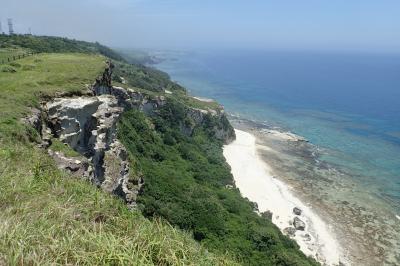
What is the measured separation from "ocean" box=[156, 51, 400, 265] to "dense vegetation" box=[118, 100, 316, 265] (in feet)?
40.0

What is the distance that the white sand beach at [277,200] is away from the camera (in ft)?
152

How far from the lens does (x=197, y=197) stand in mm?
43219

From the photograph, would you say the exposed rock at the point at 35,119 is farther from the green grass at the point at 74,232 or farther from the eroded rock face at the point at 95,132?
the green grass at the point at 74,232

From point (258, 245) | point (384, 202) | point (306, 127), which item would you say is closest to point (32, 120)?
point (258, 245)

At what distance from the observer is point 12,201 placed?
10406 millimetres

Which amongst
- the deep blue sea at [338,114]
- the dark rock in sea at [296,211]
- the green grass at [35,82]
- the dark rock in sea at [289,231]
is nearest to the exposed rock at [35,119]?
the green grass at [35,82]

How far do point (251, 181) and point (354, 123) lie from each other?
A: 59.2m

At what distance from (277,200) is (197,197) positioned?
61.8 ft

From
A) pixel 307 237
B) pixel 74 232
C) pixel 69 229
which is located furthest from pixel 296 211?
pixel 74 232

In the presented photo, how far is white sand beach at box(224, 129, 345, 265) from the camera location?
152 feet

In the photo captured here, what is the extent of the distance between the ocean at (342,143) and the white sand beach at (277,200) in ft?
7.28

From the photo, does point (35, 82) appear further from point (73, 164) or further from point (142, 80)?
point (142, 80)

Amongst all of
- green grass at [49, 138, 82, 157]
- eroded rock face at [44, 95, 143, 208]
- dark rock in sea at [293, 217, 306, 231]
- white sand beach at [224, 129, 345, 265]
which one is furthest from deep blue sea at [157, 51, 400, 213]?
green grass at [49, 138, 82, 157]

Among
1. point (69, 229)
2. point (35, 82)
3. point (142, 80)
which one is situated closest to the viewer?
point (69, 229)
